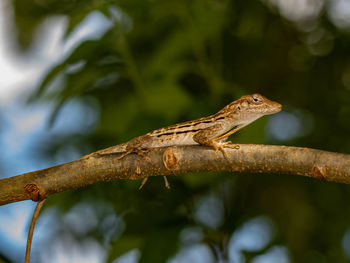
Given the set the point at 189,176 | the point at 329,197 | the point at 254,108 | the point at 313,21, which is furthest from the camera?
the point at 313,21

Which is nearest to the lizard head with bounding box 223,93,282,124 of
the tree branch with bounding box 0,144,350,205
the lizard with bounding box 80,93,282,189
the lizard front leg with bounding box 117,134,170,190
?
the lizard with bounding box 80,93,282,189

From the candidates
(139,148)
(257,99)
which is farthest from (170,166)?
(257,99)

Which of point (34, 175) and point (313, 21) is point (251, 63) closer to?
point (313, 21)

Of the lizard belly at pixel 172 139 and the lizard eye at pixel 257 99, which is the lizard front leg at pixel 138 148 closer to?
the lizard belly at pixel 172 139

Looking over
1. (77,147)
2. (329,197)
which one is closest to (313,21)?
(329,197)

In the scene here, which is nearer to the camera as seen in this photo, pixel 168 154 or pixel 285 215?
pixel 168 154

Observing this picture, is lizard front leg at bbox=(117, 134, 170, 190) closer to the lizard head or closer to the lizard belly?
the lizard belly

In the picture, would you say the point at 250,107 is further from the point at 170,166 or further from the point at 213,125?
the point at 170,166
